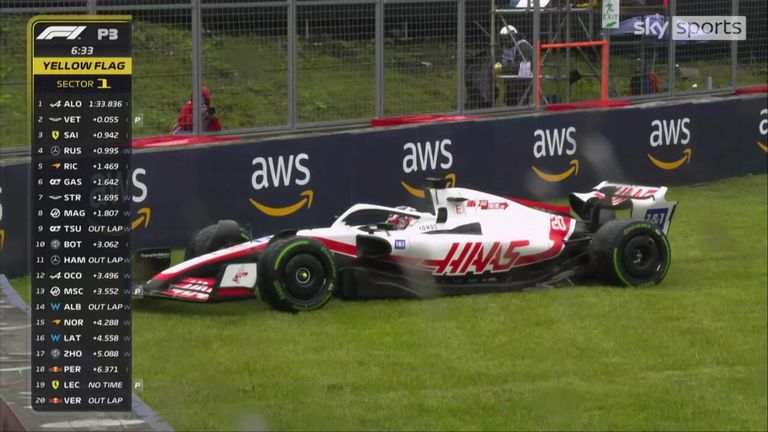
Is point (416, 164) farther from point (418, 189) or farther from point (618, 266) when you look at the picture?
point (618, 266)

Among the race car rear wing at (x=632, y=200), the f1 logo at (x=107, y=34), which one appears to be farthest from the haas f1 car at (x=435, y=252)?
the f1 logo at (x=107, y=34)

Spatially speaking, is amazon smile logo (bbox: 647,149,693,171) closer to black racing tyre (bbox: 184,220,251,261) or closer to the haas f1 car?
the haas f1 car

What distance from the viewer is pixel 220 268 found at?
2957 millimetres

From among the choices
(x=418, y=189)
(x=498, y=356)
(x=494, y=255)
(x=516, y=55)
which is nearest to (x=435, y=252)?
(x=494, y=255)

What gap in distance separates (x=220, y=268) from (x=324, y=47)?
1.48 metres

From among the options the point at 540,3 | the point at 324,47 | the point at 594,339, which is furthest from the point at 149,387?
the point at 594,339

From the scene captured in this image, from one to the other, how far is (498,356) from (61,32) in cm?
206

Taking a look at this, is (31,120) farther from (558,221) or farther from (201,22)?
(558,221)

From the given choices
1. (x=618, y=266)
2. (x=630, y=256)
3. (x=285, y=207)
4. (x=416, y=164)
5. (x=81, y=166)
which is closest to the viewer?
(x=81, y=166)

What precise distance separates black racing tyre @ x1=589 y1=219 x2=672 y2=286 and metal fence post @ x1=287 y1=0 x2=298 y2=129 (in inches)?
41.1

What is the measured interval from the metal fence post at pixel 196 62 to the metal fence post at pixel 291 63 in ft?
0.31

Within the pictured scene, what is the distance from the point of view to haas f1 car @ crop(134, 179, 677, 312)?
1913 mm

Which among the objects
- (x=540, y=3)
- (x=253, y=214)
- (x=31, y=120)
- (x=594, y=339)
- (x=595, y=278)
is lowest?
(x=594, y=339)

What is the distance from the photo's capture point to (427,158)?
173 cm
